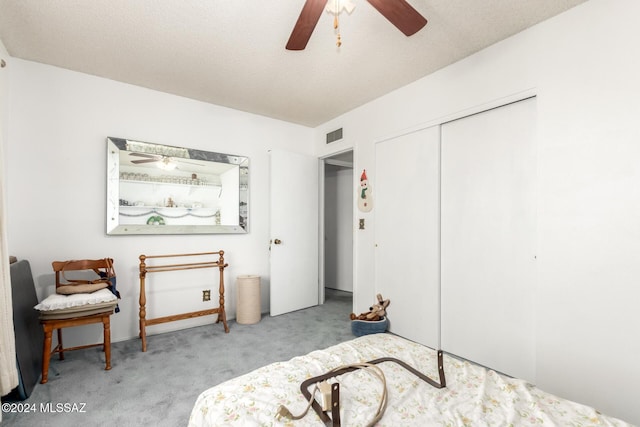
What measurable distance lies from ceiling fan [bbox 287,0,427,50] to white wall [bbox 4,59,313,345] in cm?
207

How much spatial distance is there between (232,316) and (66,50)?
9.78 feet

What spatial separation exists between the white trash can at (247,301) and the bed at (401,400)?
2.19 m

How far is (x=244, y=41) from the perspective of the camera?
2.22 meters

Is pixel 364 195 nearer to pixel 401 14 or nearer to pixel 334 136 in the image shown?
pixel 334 136

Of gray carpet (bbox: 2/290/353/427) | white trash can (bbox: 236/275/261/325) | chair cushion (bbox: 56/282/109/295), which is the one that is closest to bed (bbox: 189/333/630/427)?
gray carpet (bbox: 2/290/353/427)

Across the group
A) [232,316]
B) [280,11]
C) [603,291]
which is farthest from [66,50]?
[603,291]

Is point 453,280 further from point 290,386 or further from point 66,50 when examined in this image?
point 66,50

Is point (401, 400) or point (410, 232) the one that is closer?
point (401, 400)

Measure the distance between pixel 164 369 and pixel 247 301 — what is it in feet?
3.70

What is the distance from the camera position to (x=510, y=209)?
87.0 inches

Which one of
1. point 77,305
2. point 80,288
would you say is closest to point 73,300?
point 77,305

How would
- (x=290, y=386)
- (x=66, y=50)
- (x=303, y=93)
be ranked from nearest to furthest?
(x=290, y=386) < (x=66, y=50) < (x=303, y=93)

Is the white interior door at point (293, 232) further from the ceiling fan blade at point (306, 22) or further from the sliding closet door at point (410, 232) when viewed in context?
the ceiling fan blade at point (306, 22)

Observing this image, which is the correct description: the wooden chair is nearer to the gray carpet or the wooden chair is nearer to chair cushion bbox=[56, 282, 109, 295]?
chair cushion bbox=[56, 282, 109, 295]
